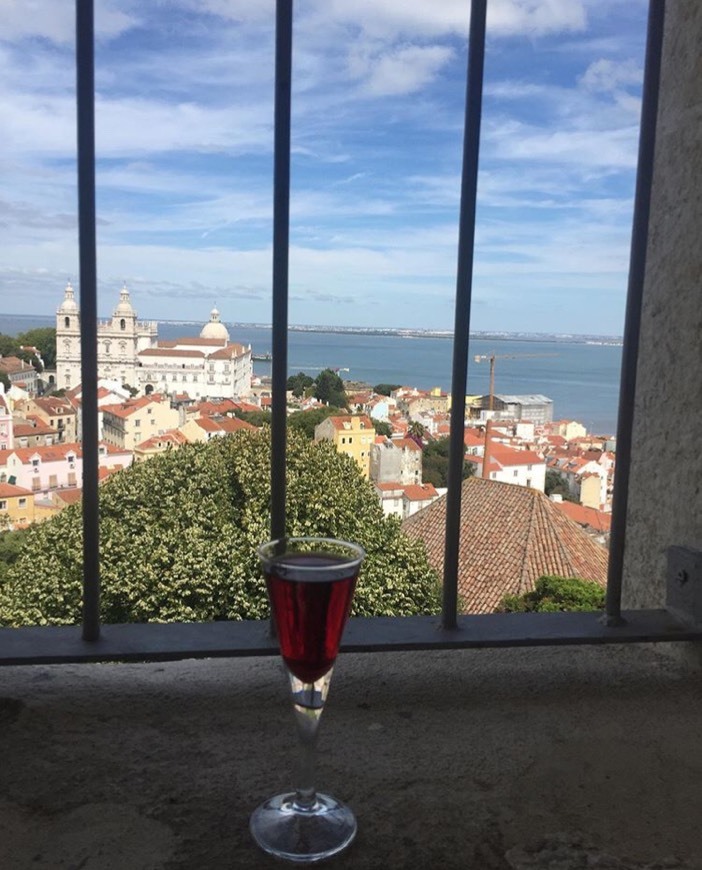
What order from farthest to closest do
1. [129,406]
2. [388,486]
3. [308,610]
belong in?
1. [129,406]
2. [388,486]
3. [308,610]

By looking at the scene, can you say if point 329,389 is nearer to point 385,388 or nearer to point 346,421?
point 346,421

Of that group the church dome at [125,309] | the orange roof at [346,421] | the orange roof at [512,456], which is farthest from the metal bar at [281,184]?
the orange roof at [512,456]

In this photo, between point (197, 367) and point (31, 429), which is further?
point (197, 367)

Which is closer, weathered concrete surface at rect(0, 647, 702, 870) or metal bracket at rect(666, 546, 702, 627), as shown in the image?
weathered concrete surface at rect(0, 647, 702, 870)

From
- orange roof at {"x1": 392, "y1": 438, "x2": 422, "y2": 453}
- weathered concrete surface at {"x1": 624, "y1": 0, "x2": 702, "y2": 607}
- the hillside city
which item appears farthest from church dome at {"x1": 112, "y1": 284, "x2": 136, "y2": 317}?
weathered concrete surface at {"x1": 624, "y1": 0, "x2": 702, "y2": 607}

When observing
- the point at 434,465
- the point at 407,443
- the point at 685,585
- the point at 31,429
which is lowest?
the point at 434,465

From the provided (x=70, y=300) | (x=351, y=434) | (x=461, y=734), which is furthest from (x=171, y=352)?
(x=461, y=734)

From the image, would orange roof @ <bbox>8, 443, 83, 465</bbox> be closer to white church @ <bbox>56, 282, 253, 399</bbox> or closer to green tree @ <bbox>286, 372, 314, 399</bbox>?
green tree @ <bbox>286, 372, 314, 399</bbox>
